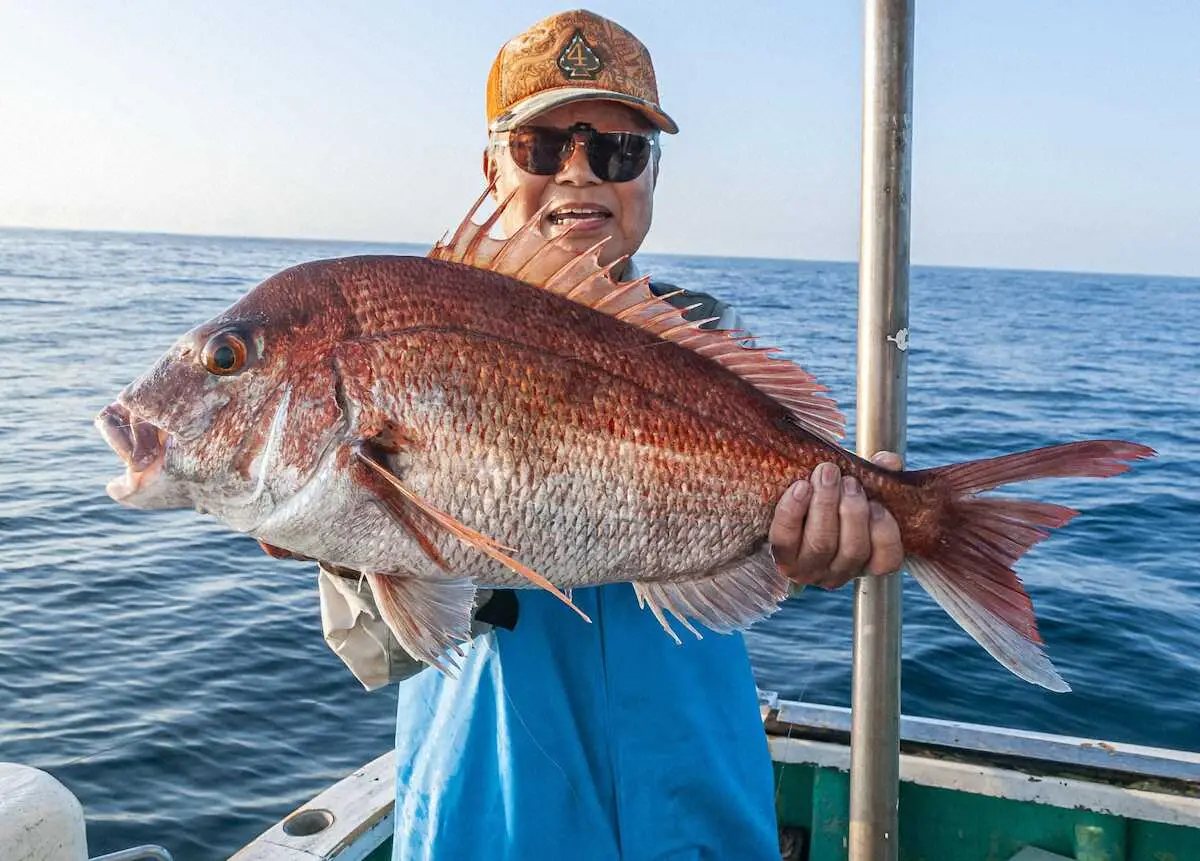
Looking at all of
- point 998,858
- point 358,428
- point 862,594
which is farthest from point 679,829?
point 998,858

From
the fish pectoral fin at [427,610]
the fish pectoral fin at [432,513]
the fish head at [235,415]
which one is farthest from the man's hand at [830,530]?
the fish head at [235,415]

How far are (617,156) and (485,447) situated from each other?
1.24m

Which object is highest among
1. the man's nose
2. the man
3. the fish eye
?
the man's nose

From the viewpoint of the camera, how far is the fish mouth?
1801 millimetres

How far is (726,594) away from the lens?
2084 millimetres

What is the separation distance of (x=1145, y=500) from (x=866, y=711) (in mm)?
12509

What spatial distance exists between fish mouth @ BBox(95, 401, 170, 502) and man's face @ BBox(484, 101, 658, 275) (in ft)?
3.76

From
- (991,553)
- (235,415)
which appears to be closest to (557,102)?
(235,415)

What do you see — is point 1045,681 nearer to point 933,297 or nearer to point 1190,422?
point 1190,422

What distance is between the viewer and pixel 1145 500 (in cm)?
1348

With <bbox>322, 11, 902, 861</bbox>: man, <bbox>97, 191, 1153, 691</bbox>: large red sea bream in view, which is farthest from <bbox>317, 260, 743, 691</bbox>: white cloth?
<bbox>97, 191, 1153, 691</bbox>: large red sea bream

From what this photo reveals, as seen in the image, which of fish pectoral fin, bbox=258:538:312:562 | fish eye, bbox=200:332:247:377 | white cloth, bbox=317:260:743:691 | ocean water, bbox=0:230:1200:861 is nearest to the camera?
fish eye, bbox=200:332:247:377

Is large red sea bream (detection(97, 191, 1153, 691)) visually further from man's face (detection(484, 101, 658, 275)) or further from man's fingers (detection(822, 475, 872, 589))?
man's face (detection(484, 101, 658, 275))

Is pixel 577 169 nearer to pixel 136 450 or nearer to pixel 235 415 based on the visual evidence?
pixel 235 415
